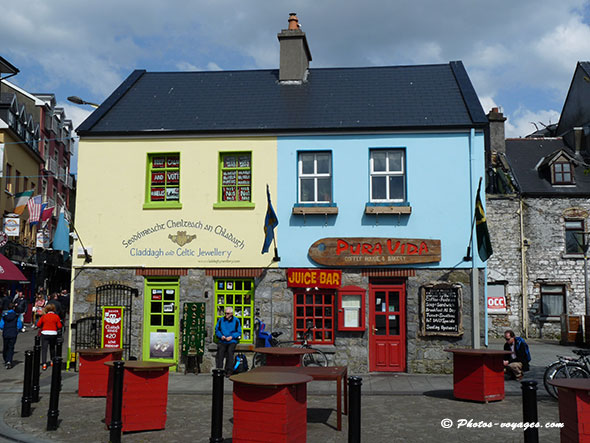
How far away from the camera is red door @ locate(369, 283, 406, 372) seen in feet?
48.0

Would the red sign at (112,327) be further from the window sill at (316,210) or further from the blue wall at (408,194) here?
the window sill at (316,210)

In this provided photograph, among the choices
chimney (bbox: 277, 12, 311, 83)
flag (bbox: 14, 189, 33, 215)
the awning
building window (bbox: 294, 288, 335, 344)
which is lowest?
building window (bbox: 294, 288, 335, 344)

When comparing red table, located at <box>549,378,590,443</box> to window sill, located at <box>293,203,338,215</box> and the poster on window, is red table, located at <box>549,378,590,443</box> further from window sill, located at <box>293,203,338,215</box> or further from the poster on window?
the poster on window

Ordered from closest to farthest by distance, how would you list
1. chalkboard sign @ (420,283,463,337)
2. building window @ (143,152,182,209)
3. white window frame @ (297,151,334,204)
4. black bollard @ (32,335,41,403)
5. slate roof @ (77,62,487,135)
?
black bollard @ (32,335,41,403) → chalkboard sign @ (420,283,463,337) → white window frame @ (297,151,334,204) → slate roof @ (77,62,487,135) → building window @ (143,152,182,209)

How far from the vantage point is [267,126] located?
15.4m

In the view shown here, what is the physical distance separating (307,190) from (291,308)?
2.95m

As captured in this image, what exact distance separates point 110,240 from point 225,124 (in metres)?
4.15

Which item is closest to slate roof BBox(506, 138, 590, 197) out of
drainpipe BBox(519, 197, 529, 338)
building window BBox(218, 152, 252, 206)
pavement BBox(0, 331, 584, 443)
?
drainpipe BBox(519, 197, 529, 338)

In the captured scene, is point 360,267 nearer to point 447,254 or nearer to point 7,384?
point 447,254

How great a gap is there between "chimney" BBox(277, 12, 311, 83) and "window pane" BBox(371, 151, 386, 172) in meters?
4.05

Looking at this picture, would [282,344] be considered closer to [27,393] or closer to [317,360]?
[317,360]

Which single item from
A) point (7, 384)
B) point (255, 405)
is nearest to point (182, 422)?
point (255, 405)

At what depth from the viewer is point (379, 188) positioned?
15164mm

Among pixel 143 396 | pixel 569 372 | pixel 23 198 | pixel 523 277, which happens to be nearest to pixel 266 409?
pixel 143 396
